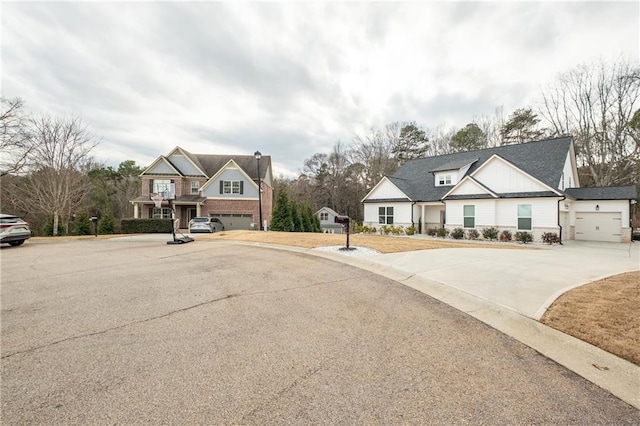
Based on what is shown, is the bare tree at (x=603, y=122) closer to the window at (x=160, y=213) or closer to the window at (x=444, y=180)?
the window at (x=444, y=180)

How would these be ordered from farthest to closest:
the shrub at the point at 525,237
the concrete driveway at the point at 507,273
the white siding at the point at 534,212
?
the shrub at the point at 525,237, the white siding at the point at 534,212, the concrete driveway at the point at 507,273

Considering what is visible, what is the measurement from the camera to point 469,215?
758 inches

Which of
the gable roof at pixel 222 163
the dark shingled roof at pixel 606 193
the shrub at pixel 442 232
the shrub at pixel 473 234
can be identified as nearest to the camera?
the dark shingled roof at pixel 606 193

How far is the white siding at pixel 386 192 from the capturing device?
911 inches

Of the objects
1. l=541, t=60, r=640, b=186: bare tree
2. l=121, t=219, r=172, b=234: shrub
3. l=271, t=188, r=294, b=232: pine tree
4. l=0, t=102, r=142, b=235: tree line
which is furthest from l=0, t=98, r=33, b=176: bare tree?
l=541, t=60, r=640, b=186: bare tree

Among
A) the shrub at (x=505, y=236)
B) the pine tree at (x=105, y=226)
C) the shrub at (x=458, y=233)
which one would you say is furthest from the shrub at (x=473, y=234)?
the pine tree at (x=105, y=226)

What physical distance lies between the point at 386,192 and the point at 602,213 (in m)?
14.4

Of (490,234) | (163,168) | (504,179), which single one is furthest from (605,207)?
(163,168)

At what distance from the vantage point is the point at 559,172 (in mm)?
17312

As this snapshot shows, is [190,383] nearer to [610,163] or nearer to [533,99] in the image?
[610,163]

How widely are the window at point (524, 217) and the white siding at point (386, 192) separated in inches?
314

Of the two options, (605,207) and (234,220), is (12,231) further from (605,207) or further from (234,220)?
(605,207)

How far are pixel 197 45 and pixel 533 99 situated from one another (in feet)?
108

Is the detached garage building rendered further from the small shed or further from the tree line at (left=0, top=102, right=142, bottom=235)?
the tree line at (left=0, top=102, right=142, bottom=235)
